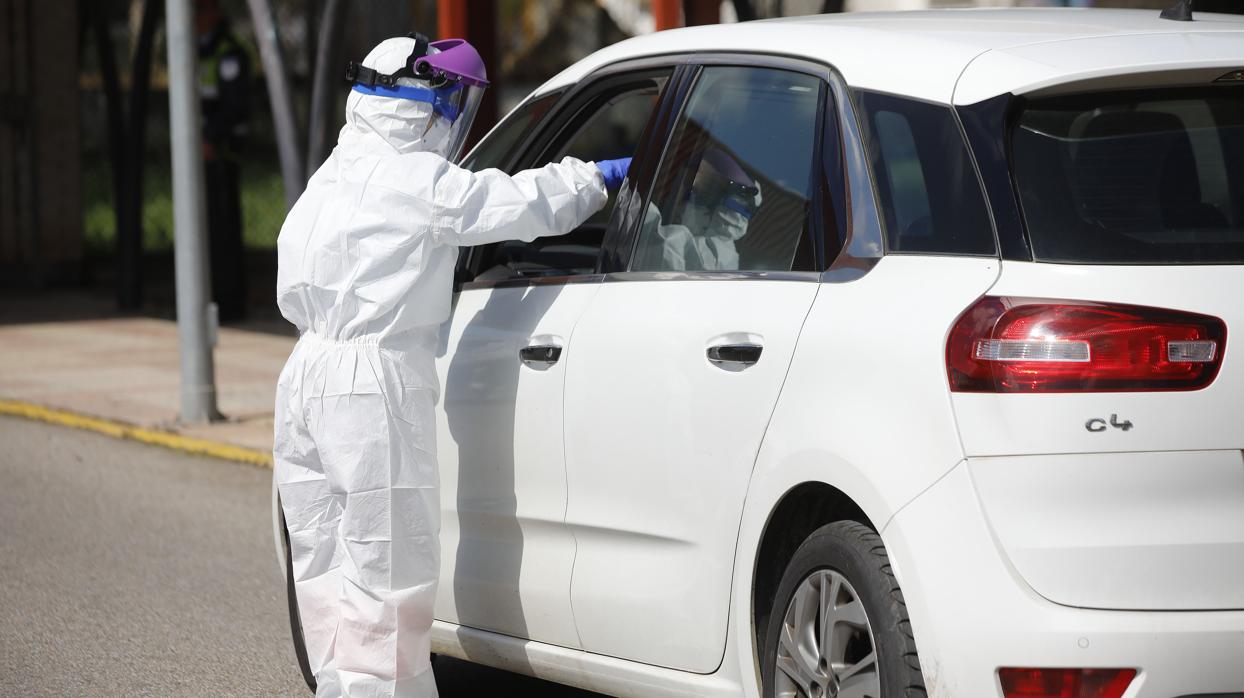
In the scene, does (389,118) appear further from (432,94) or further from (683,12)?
(683,12)

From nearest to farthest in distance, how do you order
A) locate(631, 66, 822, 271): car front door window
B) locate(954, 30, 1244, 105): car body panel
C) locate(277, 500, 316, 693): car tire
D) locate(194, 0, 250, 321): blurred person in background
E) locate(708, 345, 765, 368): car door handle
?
locate(954, 30, 1244, 105): car body panel < locate(708, 345, 765, 368): car door handle < locate(631, 66, 822, 271): car front door window < locate(277, 500, 316, 693): car tire < locate(194, 0, 250, 321): blurred person in background

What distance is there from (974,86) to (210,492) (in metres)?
5.90

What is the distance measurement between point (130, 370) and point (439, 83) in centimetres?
845

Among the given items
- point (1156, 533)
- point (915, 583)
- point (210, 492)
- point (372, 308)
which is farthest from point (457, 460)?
point (210, 492)

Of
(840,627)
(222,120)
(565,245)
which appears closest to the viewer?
(840,627)

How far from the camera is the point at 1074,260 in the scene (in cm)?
316

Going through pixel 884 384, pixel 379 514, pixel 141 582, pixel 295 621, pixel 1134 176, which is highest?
pixel 1134 176

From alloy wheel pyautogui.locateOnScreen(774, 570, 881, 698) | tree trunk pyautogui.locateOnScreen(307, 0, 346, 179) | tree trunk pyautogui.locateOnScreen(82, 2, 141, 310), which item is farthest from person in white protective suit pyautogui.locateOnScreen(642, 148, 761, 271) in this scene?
tree trunk pyautogui.locateOnScreen(82, 2, 141, 310)

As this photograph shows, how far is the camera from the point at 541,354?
4293 millimetres

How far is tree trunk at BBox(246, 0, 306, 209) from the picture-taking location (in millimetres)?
9914

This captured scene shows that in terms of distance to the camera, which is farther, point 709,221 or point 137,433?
point 137,433

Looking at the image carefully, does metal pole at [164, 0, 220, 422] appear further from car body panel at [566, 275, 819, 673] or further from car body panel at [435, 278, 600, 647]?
car body panel at [566, 275, 819, 673]

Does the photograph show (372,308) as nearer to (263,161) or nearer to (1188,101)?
(1188,101)

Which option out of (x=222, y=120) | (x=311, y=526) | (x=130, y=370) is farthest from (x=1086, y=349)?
(x=222, y=120)
